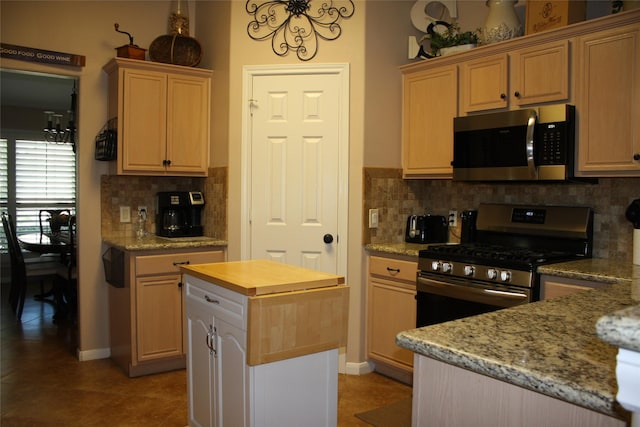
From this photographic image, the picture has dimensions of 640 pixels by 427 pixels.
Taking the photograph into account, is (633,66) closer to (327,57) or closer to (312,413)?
(327,57)

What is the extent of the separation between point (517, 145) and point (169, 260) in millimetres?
2404

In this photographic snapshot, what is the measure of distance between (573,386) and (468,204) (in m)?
2.96

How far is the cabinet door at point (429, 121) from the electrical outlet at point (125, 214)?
2.17m

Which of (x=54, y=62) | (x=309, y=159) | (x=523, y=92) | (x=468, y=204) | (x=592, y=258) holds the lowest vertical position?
(x=592, y=258)

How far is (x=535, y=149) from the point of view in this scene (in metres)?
2.97

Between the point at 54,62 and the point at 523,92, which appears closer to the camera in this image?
the point at 523,92

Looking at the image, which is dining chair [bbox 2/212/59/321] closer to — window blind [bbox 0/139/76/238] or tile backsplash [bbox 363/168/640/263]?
window blind [bbox 0/139/76/238]

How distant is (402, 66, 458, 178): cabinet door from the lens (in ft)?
11.6

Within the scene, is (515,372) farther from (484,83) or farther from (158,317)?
(158,317)

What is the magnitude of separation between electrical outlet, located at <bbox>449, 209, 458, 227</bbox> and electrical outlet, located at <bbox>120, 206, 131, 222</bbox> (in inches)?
97.8

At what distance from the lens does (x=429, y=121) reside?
3.65 m

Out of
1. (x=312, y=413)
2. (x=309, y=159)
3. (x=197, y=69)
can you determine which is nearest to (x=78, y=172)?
(x=197, y=69)

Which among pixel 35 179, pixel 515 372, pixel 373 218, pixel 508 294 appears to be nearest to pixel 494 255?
pixel 508 294

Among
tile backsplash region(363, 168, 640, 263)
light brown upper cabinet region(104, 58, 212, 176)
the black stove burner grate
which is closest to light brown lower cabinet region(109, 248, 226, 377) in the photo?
light brown upper cabinet region(104, 58, 212, 176)
